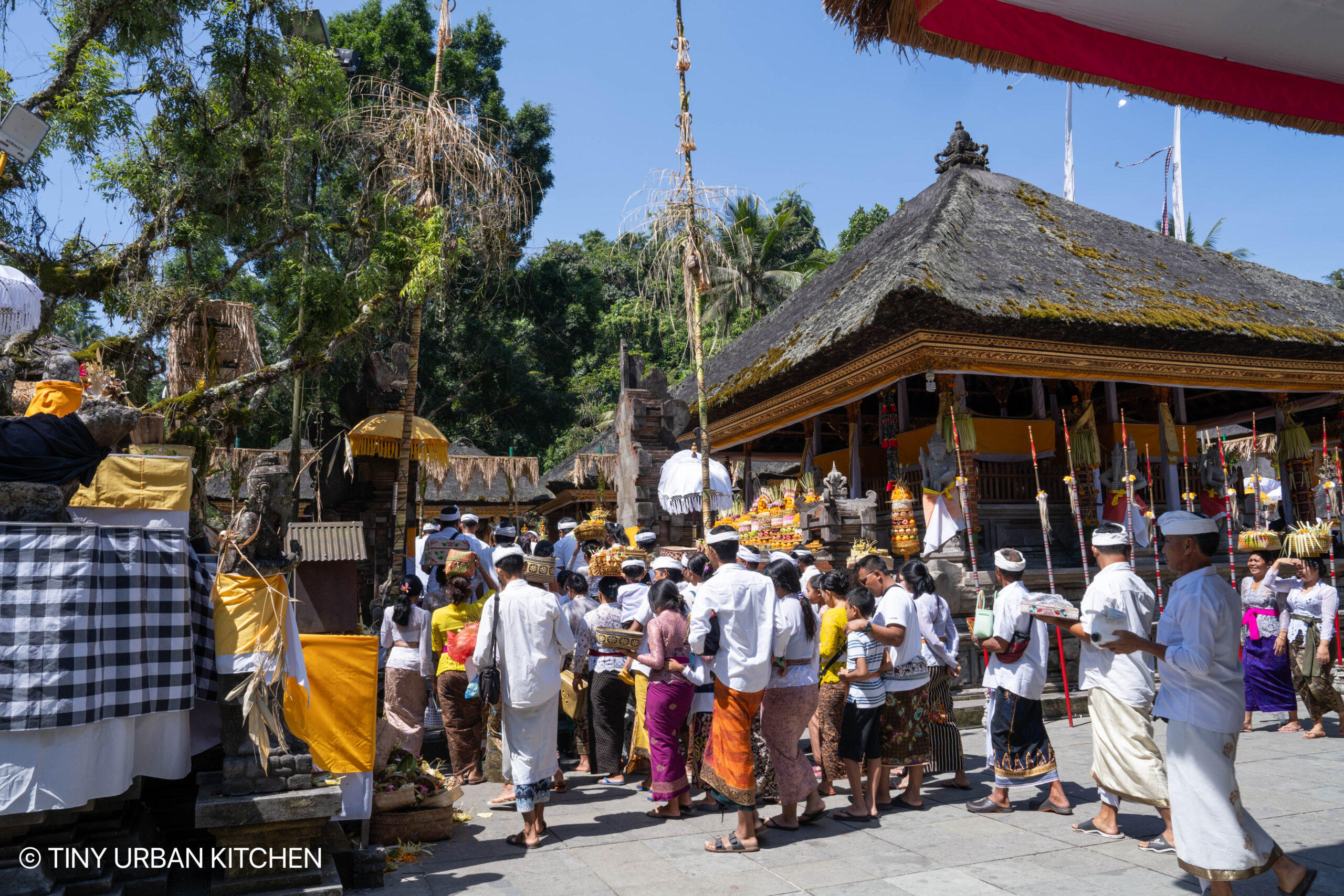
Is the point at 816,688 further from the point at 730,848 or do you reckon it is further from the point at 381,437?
the point at 381,437

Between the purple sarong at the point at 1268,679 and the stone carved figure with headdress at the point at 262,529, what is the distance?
30.5 ft

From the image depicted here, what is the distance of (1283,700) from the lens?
345 inches

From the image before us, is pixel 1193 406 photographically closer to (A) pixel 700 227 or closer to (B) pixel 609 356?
(A) pixel 700 227

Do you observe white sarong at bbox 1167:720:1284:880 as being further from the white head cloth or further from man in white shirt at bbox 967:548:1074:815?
man in white shirt at bbox 967:548:1074:815

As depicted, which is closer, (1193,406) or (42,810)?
(42,810)

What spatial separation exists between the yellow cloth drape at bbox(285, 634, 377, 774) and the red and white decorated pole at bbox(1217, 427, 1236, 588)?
1198cm

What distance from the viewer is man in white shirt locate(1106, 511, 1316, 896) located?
3869 mm

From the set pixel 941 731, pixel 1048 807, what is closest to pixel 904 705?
pixel 941 731

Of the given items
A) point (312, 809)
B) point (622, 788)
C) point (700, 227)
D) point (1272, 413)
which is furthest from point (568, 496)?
point (312, 809)

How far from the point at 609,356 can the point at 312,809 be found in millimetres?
30741

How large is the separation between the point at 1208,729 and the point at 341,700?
14.4 feet

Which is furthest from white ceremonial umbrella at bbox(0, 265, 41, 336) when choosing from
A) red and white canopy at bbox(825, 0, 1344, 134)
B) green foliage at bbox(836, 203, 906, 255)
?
green foliage at bbox(836, 203, 906, 255)

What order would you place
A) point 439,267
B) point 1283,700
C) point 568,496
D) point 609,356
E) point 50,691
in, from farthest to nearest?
1. point 609,356
2. point 568,496
3. point 439,267
4. point 1283,700
5. point 50,691

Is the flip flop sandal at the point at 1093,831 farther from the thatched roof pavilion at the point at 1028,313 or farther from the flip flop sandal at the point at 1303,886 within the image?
the thatched roof pavilion at the point at 1028,313
